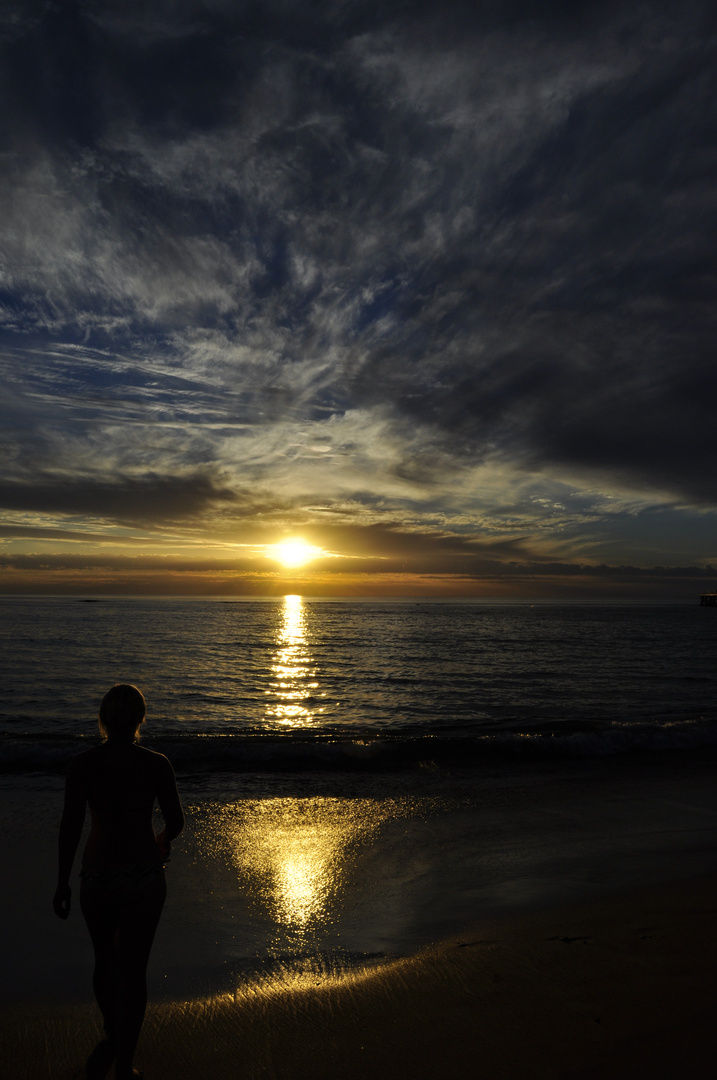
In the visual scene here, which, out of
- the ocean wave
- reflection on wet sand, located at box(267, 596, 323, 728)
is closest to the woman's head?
the ocean wave

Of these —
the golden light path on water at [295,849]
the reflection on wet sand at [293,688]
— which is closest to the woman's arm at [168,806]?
the golden light path on water at [295,849]

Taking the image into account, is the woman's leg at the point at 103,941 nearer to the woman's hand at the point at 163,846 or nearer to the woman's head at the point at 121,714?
the woman's hand at the point at 163,846

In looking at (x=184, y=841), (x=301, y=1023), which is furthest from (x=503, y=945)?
(x=184, y=841)

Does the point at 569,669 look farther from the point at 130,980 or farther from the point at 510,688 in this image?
the point at 130,980

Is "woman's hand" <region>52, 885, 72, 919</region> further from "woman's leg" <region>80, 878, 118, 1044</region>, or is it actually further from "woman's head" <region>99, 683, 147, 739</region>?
"woman's head" <region>99, 683, 147, 739</region>

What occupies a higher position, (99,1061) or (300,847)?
(99,1061)

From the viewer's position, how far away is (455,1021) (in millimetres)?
4156

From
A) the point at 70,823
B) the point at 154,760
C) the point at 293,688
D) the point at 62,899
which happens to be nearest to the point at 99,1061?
the point at 62,899

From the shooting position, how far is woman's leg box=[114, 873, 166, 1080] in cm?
331

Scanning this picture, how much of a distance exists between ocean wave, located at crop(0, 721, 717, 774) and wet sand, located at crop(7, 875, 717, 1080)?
24.2 ft

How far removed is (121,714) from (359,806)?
727 cm

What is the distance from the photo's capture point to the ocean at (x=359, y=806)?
548cm

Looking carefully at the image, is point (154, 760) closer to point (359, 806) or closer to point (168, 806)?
point (168, 806)

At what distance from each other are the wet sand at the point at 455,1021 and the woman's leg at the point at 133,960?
0.58 meters
